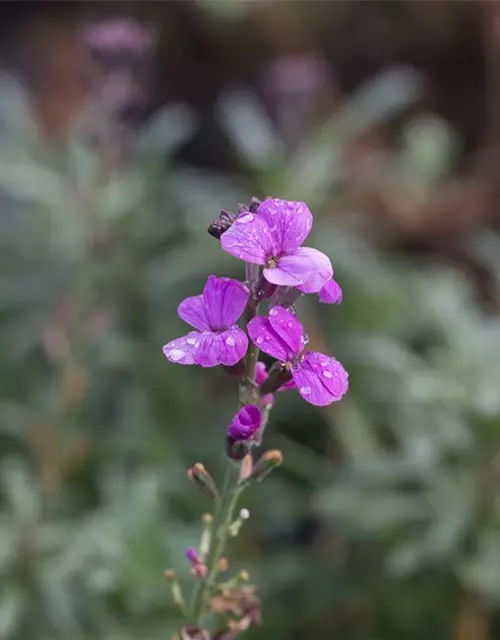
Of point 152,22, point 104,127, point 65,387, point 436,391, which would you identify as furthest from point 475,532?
point 152,22

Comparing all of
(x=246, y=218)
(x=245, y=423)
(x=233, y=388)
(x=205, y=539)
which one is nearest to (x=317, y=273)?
(x=246, y=218)

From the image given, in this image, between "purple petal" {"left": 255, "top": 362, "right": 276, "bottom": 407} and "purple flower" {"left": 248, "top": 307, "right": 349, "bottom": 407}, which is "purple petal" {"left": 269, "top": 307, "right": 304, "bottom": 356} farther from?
"purple petal" {"left": 255, "top": 362, "right": 276, "bottom": 407}

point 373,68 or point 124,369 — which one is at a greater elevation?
point 373,68

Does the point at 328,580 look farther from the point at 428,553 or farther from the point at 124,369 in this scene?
the point at 124,369

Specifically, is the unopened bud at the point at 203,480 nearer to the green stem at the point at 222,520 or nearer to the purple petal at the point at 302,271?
the green stem at the point at 222,520

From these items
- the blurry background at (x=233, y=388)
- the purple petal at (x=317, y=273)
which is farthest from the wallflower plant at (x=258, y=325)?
the blurry background at (x=233, y=388)

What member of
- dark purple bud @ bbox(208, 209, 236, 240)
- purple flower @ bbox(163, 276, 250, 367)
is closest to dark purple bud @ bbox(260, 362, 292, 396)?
purple flower @ bbox(163, 276, 250, 367)
